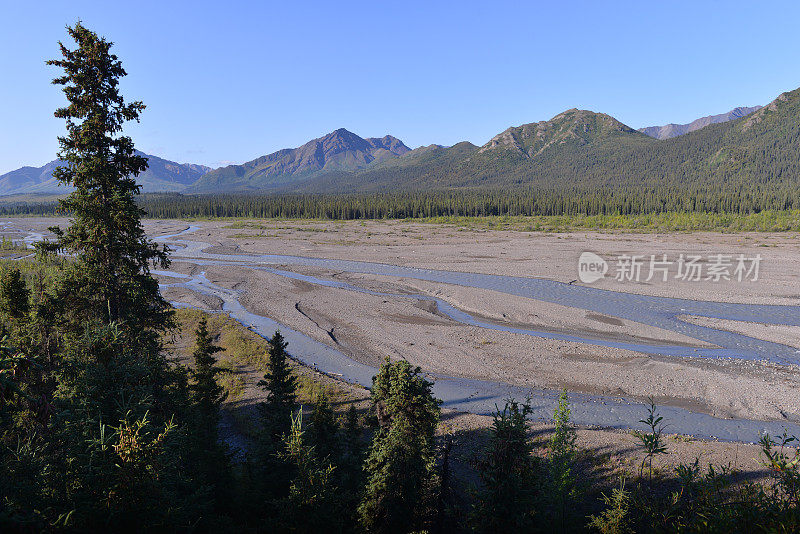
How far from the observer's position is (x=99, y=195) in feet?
37.0

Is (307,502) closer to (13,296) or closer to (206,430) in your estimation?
(206,430)

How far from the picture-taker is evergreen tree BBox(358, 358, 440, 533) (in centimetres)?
909

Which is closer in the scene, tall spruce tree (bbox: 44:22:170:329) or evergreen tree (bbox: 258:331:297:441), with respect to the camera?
tall spruce tree (bbox: 44:22:170:329)

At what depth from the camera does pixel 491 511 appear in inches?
316

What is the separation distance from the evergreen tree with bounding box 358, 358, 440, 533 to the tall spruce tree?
8.25m

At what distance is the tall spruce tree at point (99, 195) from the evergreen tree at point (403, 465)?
27.1 feet

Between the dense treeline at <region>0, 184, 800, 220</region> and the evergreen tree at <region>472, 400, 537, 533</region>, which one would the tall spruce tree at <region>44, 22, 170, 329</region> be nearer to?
the evergreen tree at <region>472, 400, 537, 533</region>

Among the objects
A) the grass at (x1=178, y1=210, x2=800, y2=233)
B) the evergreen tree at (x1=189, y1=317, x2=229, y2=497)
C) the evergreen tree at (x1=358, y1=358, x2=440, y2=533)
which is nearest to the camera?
the evergreen tree at (x1=358, y1=358, x2=440, y2=533)

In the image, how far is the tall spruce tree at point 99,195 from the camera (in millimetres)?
10766

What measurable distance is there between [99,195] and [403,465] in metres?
11.4

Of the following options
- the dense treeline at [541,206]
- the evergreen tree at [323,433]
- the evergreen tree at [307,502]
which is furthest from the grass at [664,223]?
the evergreen tree at [307,502]

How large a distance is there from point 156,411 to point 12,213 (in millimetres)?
260499

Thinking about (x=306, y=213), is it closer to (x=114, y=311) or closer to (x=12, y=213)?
(x=114, y=311)

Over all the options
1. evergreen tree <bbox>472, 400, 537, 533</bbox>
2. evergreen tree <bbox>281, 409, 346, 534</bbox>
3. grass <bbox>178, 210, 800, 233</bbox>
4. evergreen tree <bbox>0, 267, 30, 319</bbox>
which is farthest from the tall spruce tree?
grass <bbox>178, 210, 800, 233</bbox>
